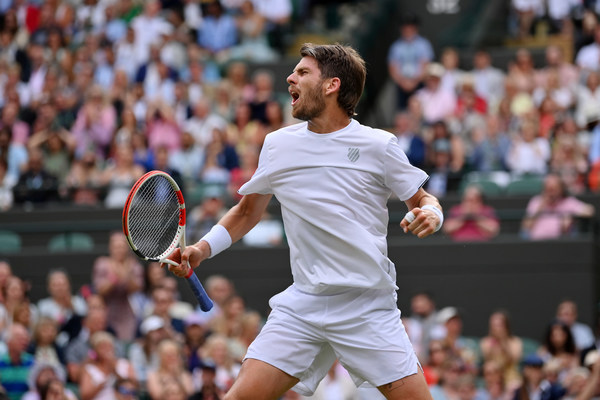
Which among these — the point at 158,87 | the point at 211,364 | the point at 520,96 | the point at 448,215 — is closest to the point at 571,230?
the point at 448,215

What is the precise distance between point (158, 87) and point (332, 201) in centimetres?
1053

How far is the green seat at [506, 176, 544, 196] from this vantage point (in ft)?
43.5

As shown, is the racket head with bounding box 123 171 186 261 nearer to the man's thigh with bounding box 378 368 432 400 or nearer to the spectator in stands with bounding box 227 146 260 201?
the man's thigh with bounding box 378 368 432 400

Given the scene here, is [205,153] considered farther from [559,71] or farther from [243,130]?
[559,71]

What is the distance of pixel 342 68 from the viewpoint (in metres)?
6.09

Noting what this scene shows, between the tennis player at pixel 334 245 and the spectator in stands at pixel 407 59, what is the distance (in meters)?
10.00

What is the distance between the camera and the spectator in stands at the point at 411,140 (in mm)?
13867

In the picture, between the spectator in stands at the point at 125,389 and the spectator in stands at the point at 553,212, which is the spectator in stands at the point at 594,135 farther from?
the spectator in stands at the point at 125,389

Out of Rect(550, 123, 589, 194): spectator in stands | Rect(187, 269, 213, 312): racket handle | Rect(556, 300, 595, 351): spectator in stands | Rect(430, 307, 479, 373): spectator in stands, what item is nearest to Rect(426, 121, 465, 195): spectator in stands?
Rect(550, 123, 589, 194): spectator in stands

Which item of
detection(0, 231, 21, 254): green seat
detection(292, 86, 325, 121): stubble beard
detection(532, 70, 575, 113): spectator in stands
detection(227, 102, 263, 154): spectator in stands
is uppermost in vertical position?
detection(292, 86, 325, 121): stubble beard

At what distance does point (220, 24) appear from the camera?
17266 mm

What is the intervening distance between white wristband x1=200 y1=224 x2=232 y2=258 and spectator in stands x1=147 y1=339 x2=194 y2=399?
4.32 m

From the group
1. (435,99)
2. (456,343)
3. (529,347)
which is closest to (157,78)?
(435,99)

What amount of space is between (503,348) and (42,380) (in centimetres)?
400
